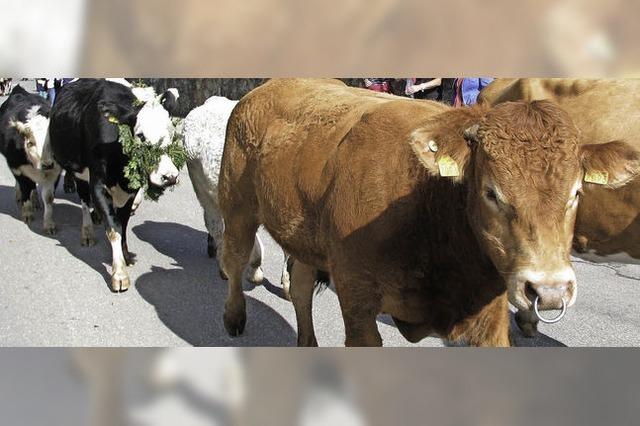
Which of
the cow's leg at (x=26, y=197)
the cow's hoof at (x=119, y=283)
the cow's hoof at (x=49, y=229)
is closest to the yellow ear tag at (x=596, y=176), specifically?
the cow's hoof at (x=119, y=283)

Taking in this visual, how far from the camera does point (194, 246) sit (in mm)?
7406

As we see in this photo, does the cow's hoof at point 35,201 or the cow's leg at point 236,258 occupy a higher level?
the cow's leg at point 236,258

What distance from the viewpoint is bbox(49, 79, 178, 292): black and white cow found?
6.13 meters

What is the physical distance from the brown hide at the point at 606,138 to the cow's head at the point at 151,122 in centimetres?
→ 319

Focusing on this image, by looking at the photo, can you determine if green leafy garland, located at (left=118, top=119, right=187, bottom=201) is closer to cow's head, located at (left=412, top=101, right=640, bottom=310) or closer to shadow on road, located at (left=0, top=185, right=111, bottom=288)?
shadow on road, located at (left=0, top=185, right=111, bottom=288)

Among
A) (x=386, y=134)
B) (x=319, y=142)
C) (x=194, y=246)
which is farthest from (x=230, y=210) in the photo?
(x=194, y=246)

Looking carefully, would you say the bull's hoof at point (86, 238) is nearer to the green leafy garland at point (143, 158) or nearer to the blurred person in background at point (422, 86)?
the green leafy garland at point (143, 158)

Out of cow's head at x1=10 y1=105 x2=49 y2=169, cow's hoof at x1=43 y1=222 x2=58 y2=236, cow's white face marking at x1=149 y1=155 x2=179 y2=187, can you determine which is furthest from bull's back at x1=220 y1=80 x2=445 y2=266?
cow's head at x1=10 y1=105 x2=49 y2=169

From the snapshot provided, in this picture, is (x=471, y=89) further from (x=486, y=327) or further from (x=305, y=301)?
(x=486, y=327)

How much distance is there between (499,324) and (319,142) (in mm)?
1292
